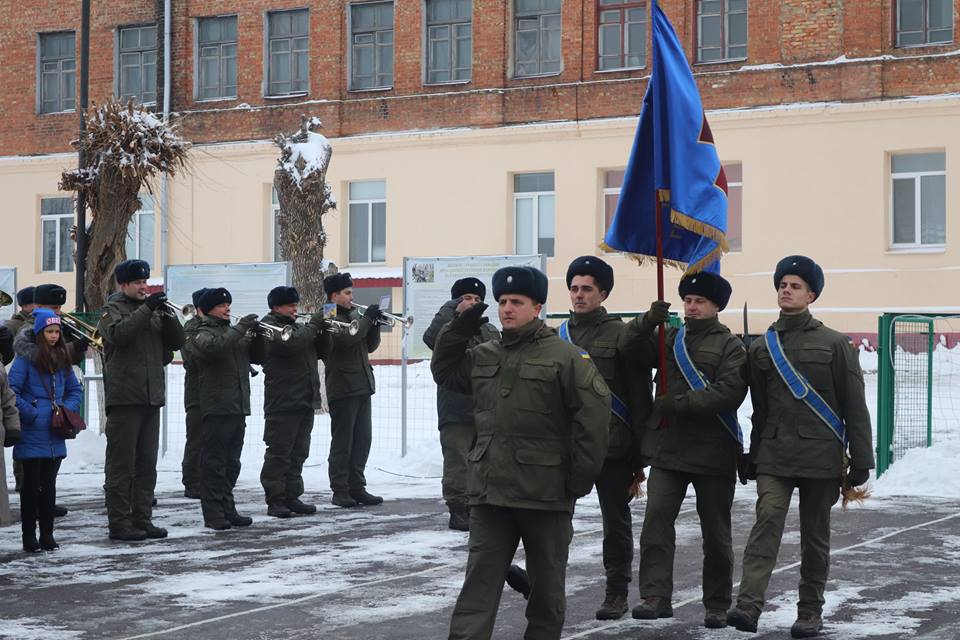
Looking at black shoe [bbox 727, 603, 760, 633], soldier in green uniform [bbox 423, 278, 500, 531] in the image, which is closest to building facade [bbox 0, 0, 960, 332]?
soldier in green uniform [bbox 423, 278, 500, 531]

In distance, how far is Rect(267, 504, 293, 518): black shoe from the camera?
511 inches

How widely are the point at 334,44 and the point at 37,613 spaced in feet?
84.1

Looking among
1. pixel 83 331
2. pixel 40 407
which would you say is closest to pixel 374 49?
pixel 83 331

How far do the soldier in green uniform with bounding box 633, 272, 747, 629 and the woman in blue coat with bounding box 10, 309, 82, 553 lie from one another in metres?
4.73

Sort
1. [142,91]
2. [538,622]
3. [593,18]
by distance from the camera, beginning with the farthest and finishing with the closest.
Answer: [142,91], [593,18], [538,622]

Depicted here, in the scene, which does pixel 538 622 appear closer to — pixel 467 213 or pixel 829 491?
pixel 829 491

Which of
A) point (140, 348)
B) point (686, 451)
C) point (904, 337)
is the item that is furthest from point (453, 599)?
point (904, 337)

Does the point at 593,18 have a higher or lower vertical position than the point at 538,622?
higher

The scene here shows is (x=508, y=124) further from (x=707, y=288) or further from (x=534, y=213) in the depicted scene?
(x=707, y=288)

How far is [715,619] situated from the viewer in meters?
8.14

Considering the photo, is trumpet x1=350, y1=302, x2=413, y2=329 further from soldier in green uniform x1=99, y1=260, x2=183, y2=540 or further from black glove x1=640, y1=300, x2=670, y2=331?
black glove x1=640, y1=300, x2=670, y2=331

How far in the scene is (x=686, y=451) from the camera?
8344 millimetres

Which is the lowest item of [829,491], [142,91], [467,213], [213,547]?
[213,547]

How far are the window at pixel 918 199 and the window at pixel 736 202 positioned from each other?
2752 mm
